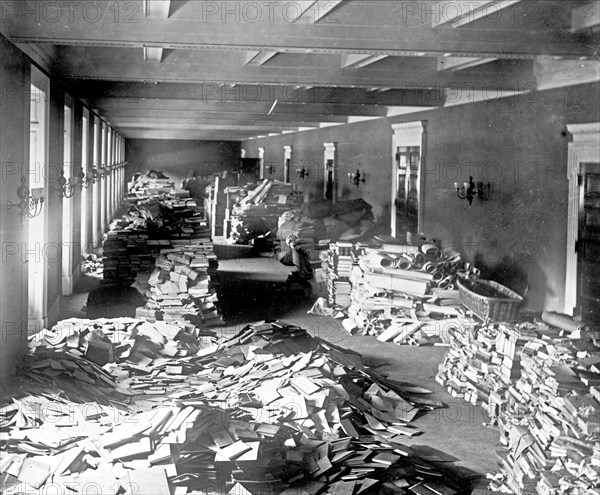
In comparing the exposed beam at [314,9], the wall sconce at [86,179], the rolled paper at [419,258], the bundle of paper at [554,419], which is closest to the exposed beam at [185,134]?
the wall sconce at [86,179]

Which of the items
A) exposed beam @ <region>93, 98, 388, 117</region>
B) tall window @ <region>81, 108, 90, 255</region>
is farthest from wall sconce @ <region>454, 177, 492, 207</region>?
tall window @ <region>81, 108, 90, 255</region>

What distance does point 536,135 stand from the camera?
10258 millimetres

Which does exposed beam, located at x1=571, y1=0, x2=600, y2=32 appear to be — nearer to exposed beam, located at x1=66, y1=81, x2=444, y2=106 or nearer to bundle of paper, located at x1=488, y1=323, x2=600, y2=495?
bundle of paper, located at x1=488, y1=323, x2=600, y2=495

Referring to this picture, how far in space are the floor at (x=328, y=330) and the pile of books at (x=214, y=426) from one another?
0.26m

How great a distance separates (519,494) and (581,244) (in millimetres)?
4482

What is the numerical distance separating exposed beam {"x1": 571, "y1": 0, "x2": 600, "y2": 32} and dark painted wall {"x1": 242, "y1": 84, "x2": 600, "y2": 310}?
6.46 ft

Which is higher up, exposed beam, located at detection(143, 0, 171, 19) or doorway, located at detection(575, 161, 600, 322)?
exposed beam, located at detection(143, 0, 171, 19)

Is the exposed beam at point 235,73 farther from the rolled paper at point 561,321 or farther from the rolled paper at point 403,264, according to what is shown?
the rolled paper at point 561,321

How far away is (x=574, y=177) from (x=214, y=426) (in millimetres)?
5750

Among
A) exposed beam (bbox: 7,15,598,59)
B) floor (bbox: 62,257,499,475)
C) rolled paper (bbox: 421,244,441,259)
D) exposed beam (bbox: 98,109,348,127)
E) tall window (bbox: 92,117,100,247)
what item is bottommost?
floor (bbox: 62,257,499,475)

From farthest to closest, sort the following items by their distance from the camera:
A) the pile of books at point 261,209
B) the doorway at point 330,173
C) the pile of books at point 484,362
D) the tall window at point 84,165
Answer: the doorway at point 330,173, the pile of books at point 261,209, the tall window at point 84,165, the pile of books at point 484,362

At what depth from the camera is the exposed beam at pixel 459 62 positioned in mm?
9508

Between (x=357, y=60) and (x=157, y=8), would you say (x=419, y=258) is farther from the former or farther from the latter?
(x=157, y=8)

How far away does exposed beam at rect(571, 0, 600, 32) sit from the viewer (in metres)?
6.86
